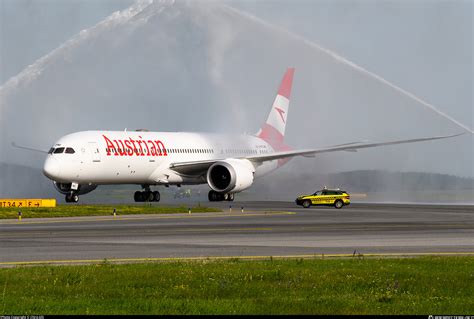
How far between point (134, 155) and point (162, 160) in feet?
12.9

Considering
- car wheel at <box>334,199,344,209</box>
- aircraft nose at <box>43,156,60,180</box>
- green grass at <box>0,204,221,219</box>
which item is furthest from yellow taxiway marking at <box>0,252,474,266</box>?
car wheel at <box>334,199,344,209</box>

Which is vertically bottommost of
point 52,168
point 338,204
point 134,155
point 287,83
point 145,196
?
point 338,204

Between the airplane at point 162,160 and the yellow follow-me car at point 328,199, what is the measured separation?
5022 millimetres

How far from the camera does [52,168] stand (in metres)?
64.9

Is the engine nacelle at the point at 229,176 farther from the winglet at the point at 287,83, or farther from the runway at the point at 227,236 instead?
the runway at the point at 227,236

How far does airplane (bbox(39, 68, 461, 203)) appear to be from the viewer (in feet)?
218

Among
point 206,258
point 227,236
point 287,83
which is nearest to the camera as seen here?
point 206,258

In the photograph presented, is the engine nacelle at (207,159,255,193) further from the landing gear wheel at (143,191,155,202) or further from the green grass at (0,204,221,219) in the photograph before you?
the green grass at (0,204,221,219)

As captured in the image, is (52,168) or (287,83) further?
(287,83)

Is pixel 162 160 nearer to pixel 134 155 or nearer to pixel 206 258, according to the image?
pixel 134 155

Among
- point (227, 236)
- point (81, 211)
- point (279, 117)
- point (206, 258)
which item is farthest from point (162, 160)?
point (206, 258)

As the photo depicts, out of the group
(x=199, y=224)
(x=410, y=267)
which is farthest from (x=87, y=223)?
(x=410, y=267)

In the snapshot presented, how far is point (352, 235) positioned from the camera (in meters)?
38.2

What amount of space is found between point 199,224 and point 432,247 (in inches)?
679
